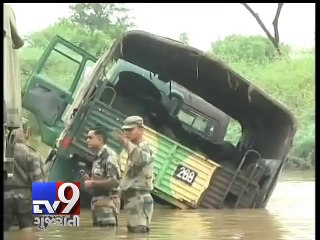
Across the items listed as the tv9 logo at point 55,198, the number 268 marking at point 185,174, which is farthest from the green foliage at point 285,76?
the tv9 logo at point 55,198

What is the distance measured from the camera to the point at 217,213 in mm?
5203

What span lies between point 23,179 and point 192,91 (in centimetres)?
139

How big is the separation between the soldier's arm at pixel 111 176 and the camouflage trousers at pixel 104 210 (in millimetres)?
88

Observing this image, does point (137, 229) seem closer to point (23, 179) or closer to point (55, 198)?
point (55, 198)

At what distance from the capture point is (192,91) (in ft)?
16.9

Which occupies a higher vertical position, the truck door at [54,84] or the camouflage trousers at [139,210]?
the truck door at [54,84]

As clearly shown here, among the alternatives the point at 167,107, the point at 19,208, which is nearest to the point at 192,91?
the point at 167,107

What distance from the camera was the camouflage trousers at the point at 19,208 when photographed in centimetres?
505

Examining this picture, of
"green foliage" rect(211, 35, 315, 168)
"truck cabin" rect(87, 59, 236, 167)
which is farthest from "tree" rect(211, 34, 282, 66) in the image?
"truck cabin" rect(87, 59, 236, 167)

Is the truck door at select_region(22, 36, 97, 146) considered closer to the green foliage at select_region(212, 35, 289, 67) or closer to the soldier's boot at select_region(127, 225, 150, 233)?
the soldier's boot at select_region(127, 225, 150, 233)

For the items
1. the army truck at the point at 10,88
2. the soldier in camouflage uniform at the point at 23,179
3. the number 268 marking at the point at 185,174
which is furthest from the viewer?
the number 268 marking at the point at 185,174

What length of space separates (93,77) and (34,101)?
0.46 meters

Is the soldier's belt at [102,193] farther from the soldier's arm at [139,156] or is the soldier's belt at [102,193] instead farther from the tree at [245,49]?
the tree at [245,49]

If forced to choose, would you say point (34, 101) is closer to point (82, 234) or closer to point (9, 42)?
point (9, 42)
